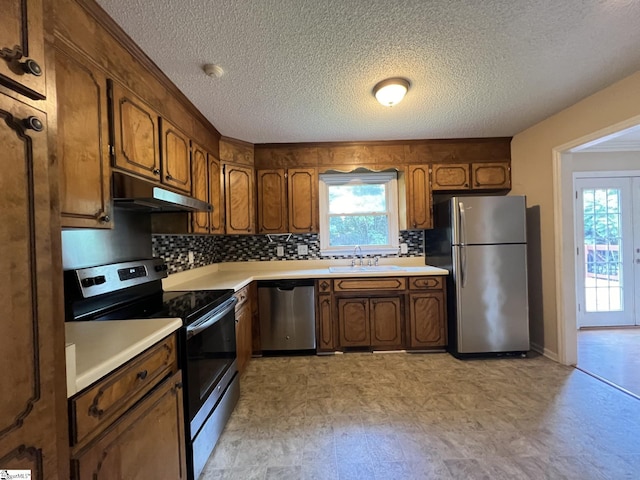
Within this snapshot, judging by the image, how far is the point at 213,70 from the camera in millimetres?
1785

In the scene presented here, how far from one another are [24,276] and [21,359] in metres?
0.18

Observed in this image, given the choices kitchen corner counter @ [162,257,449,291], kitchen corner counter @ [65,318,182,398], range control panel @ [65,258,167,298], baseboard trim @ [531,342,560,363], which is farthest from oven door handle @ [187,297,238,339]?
baseboard trim @ [531,342,560,363]

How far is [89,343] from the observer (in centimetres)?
106

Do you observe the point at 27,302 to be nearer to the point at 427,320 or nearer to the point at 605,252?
the point at 427,320

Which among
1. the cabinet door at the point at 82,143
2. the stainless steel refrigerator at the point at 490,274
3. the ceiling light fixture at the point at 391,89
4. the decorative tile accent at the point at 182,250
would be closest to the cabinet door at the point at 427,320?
the stainless steel refrigerator at the point at 490,274

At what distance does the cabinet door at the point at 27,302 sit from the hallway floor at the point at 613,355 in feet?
11.2

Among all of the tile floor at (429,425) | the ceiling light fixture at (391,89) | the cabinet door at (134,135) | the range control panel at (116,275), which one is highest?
the ceiling light fixture at (391,89)

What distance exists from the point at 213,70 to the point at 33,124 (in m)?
1.38

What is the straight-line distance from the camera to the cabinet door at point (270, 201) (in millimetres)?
3260

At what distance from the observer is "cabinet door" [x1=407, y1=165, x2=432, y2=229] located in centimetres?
325

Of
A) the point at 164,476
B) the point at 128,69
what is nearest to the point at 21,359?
the point at 164,476

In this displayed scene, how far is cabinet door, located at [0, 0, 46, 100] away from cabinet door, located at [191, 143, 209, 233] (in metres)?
1.71

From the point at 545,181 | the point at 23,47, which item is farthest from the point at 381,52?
the point at 545,181

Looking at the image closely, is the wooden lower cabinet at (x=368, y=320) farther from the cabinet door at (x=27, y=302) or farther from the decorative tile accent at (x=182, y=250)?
the cabinet door at (x=27, y=302)
